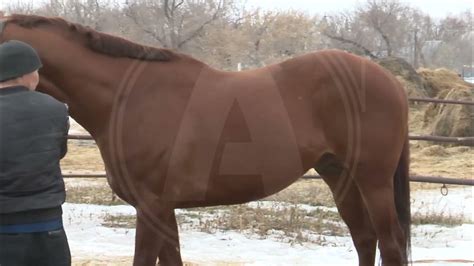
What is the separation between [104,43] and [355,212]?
201 centimetres

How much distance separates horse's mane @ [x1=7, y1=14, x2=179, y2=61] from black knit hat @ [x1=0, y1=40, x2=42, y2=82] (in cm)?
82

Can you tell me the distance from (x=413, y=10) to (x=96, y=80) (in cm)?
3683

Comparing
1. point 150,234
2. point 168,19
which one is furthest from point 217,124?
point 168,19

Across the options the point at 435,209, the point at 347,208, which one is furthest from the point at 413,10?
the point at 347,208

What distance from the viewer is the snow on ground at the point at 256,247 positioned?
15.3 ft

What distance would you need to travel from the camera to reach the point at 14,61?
233 cm

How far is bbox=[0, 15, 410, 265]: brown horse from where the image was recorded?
123 inches

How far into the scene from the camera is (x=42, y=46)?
307 centimetres

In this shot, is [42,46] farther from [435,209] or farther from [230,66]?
[230,66]

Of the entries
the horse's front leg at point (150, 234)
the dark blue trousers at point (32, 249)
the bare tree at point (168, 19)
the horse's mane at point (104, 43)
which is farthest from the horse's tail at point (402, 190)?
the bare tree at point (168, 19)

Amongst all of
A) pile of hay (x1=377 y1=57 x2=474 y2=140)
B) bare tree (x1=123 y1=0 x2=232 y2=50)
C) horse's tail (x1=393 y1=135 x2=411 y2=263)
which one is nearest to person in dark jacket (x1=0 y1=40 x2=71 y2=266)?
horse's tail (x1=393 y1=135 x2=411 y2=263)

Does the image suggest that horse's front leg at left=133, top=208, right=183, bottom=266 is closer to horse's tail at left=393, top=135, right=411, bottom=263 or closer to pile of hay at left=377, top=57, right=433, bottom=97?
horse's tail at left=393, top=135, right=411, bottom=263

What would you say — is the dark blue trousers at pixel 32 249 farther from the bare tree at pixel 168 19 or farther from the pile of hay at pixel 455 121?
the bare tree at pixel 168 19

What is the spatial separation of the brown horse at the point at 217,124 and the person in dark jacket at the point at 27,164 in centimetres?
72
